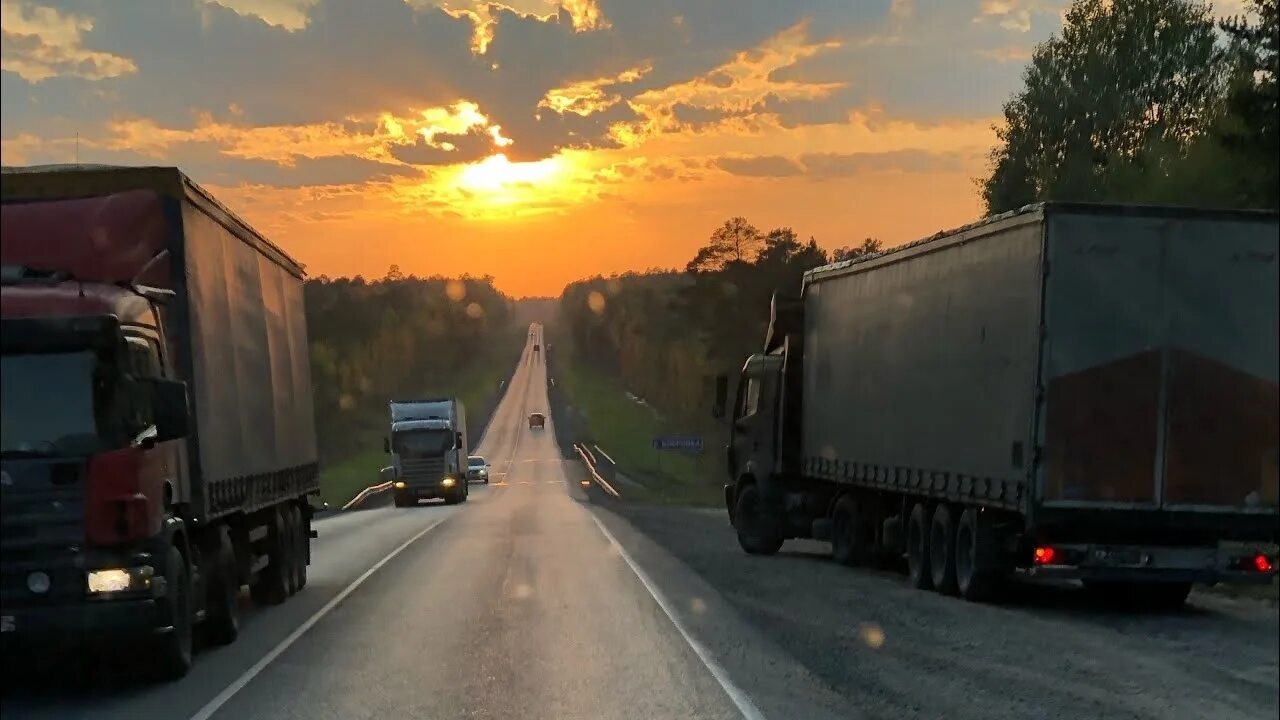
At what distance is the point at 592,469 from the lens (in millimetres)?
92688

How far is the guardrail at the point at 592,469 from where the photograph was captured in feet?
251

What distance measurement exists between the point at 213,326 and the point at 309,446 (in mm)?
7016

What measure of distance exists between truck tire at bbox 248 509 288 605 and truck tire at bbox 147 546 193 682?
5361 mm

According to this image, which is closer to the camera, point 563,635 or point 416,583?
point 563,635

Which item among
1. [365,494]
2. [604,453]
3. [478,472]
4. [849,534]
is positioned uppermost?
[849,534]

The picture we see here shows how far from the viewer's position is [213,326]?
1329cm

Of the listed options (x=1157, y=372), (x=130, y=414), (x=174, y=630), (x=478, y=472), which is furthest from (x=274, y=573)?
(x=478, y=472)

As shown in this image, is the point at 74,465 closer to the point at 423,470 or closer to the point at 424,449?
the point at 424,449

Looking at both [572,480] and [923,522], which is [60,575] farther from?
[572,480]

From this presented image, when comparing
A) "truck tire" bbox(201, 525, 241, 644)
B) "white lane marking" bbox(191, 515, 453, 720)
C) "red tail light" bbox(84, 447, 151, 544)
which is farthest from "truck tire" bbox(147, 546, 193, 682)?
"truck tire" bbox(201, 525, 241, 644)

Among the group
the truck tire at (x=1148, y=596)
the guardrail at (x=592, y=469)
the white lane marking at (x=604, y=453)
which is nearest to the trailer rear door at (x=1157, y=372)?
the truck tire at (x=1148, y=596)

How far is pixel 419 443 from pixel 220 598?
42.1 metres

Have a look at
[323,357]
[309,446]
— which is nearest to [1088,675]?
[309,446]

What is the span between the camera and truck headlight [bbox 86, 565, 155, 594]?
10.2 m
